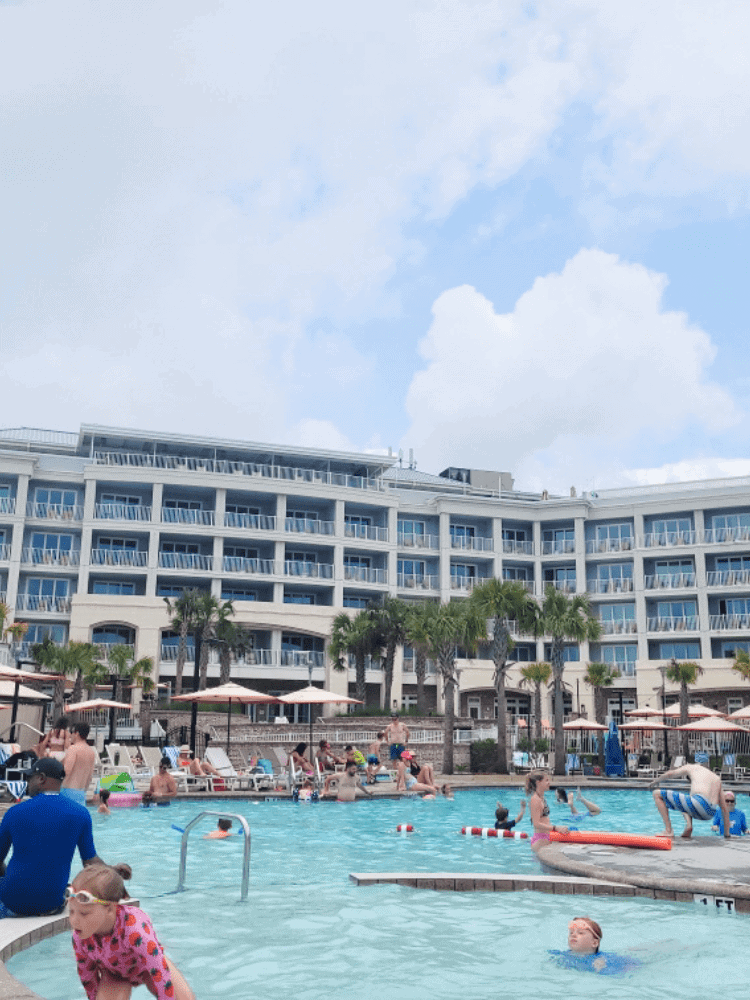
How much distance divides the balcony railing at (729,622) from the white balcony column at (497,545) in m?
11.2

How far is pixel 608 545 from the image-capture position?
51875 millimetres

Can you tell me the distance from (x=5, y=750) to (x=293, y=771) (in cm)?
660

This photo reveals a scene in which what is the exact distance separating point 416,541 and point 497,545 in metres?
4.57

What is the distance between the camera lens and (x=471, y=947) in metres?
8.38

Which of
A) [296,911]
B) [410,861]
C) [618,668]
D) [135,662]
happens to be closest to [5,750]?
[410,861]

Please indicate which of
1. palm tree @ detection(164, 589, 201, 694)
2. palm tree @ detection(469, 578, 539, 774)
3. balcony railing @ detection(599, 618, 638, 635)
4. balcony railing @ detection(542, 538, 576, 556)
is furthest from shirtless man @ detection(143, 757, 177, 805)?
balcony railing @ detection(542, 538, 576, 556)

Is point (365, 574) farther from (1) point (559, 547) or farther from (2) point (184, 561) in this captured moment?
(1) point (559, 547)

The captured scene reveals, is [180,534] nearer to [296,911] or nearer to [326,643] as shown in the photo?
[326,643]

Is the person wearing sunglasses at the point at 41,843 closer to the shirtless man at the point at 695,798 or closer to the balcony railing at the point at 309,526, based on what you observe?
the shirtless man at the point at 695,798

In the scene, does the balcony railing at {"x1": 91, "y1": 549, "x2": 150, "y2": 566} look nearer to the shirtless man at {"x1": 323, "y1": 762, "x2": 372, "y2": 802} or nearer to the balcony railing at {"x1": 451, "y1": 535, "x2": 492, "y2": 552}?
the balcony railing at {"x1": 451, "y1": 535, "x2": 492, "y2": 552}

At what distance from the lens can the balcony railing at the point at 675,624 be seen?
4878 cm

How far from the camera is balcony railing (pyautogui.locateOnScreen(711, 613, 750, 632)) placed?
157 ft

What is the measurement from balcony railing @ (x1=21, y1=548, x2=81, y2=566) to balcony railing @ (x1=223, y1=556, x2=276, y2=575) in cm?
685

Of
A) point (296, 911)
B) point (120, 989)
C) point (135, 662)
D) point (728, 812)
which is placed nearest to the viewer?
point (120, 989)
